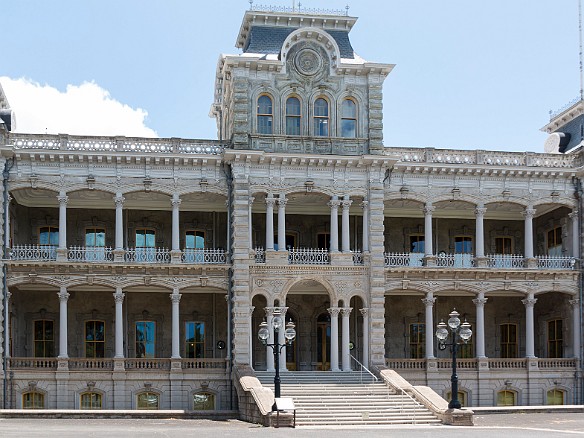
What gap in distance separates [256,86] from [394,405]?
14.7 m

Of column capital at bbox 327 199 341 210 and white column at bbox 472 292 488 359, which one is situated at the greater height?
column capital at bbox 327 199 341 210

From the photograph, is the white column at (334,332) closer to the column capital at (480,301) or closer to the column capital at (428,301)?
the column capital at (428,301)

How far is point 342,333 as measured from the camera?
44.8m

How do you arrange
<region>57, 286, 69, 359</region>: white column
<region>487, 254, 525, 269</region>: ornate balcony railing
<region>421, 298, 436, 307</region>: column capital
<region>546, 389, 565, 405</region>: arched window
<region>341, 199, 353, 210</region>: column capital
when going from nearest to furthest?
<region>57, 286, 69, 359</region>: white column
<region>341, 199, 353, 210</region>: column capital
<region>421, 298, 436, 307</region>: column capital
<region>546, 389, 565, 405</region>: arched window
<region>487, 254, 525, 269</region>: ornate balcony railing

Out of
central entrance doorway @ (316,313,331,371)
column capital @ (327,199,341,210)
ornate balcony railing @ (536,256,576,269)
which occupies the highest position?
column capital @ (327,199,341,210)

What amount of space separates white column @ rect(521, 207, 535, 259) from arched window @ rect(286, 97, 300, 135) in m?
11.0

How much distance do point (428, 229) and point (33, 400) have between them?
18117 millimetres

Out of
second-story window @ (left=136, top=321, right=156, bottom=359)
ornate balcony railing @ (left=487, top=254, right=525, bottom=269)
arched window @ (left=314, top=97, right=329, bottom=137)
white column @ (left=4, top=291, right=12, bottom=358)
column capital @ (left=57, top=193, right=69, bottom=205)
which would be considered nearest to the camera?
white column @ (left=4, top=291, right=12, bottom=358)

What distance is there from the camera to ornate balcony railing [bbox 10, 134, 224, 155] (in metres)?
43.7

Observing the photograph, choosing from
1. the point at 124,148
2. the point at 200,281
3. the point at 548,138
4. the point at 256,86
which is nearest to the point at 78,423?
the point at 200,281

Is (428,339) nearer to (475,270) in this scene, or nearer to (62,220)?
(475,270)

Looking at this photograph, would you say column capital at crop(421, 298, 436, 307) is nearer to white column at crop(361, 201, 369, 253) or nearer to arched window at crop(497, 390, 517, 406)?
white column at crop(361, 201, 369, 253)

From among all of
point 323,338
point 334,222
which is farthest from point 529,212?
point 323,338

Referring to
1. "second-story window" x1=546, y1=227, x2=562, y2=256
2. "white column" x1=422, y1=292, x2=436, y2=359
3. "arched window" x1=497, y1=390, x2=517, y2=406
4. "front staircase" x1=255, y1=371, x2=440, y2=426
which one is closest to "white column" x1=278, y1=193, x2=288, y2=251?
"front staircase" x1=255, y1=371, x2=440, y2=426
